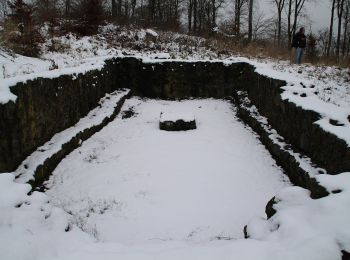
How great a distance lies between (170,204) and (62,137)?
9.05ft

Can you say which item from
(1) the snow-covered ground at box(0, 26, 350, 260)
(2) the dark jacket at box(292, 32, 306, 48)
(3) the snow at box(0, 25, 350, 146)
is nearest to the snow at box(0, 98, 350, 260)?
(1) the snow-covered ground at box(0, 26, 350, 260)

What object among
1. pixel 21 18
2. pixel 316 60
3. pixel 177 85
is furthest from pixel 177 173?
pixel 316 60

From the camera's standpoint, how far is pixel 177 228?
162 inches

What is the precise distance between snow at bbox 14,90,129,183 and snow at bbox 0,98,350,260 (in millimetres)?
328

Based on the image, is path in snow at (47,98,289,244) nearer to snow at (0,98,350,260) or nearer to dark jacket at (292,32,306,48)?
snow at (0,98,350,260)

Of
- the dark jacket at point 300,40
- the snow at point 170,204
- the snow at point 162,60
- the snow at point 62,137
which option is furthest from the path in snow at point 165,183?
the dark jacket at point 300,40

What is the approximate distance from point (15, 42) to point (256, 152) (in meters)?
9.22

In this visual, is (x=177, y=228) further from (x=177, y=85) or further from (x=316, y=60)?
(x=316, y=60)

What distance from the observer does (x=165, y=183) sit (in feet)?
17.1

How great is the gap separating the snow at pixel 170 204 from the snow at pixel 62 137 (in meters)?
0.33

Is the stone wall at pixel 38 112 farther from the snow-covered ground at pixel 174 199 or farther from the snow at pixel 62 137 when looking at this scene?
the snow-covered ground at pixel 174 199

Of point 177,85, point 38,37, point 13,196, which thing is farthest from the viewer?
point 38,37

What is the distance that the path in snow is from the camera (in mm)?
4172

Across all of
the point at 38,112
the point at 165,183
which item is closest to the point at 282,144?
the point at 165,183
